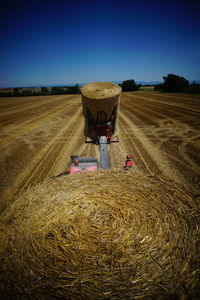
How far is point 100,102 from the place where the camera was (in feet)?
15.8

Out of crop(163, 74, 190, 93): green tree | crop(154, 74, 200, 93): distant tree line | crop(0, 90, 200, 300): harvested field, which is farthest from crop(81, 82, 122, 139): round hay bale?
crop(163, 74, 190, 93): green tree

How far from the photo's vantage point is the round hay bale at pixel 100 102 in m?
4.85

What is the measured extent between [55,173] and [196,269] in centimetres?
623

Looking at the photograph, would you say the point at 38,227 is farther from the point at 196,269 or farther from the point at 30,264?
the point at 196,269

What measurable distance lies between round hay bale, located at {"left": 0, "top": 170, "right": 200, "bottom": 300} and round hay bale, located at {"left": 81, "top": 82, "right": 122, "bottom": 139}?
340 cm

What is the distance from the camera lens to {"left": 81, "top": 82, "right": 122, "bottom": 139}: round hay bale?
191 inches

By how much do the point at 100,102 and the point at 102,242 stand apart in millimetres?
4242

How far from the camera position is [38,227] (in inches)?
68.7

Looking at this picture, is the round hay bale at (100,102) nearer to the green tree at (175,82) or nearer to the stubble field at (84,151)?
the stubble field at (84,151)

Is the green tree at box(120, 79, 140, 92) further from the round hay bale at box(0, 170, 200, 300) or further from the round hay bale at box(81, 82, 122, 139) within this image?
the round hay bale at box(0, 170, 200, 300)

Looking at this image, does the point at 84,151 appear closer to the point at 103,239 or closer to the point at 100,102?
the point at 100,102

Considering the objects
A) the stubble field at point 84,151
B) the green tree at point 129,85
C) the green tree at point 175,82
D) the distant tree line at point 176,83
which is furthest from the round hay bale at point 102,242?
the green tree at point 129,85

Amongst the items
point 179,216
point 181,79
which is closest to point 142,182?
point 179,216

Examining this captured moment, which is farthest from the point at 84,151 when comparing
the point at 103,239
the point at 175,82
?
the point at 175,82
